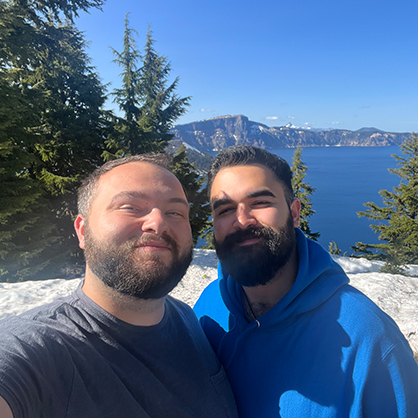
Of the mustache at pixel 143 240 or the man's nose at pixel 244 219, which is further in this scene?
the man's nose at pixel 244 219

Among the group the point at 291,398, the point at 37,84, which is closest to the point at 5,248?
the point at 37,84

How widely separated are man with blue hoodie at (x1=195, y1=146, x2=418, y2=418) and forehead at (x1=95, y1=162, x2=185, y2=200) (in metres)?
0.50

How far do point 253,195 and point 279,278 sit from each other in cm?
62

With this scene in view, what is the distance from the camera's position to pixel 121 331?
52.5 inches

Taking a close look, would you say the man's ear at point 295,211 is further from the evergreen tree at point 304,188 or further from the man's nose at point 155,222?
the evergreen tree at point 304,188

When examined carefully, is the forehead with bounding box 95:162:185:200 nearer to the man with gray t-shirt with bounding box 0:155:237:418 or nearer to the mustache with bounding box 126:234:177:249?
the man with gray t-shirt with bounding box 0:155:237:418

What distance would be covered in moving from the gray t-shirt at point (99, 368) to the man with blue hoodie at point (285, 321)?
0.29 m

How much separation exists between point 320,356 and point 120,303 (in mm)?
1113

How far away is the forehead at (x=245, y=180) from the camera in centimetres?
192

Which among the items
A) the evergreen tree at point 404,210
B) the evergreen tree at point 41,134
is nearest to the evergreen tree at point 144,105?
the evergreen tree at point 41,134

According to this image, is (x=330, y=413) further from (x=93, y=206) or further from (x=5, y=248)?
(x=5, y=248)

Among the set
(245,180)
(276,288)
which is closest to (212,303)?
(276,288)

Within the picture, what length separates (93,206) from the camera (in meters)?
1.61

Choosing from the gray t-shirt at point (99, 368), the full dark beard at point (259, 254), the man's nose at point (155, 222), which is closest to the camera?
the gray t-shirt at point (99, 368)
